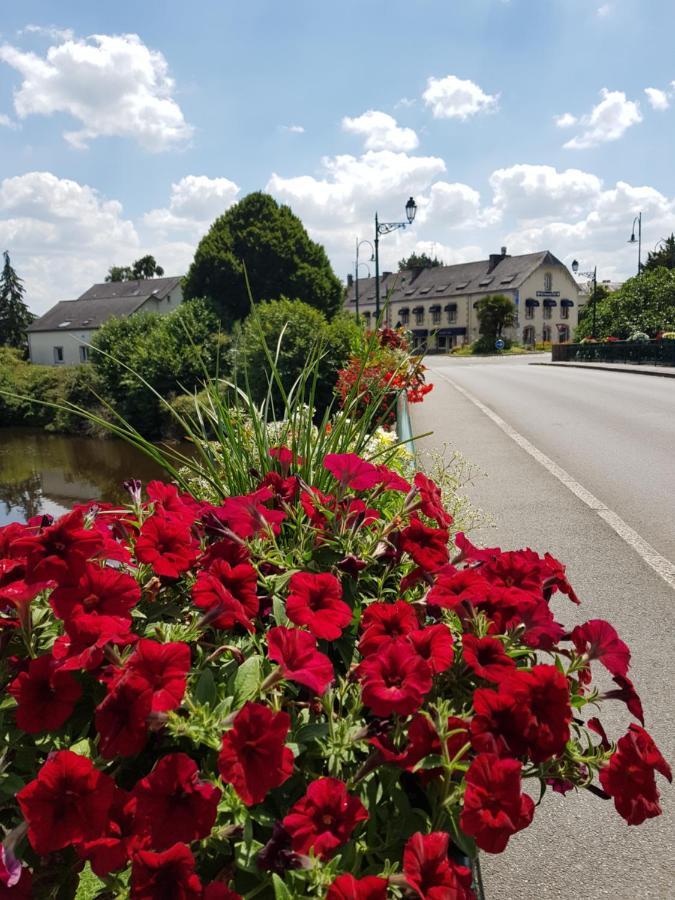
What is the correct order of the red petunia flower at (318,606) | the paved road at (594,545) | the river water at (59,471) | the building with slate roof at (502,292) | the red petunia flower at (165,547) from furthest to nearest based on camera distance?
the building with slate roof at (502,292)
the river water at (59,471)
the paved road at (594,545)
the red petunia flower at (165,547)
the red petunia flower at (318,606)

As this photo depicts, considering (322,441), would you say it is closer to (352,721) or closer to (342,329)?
(352,721)

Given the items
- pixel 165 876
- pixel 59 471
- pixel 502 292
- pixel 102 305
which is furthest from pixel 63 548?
pixel 502 292

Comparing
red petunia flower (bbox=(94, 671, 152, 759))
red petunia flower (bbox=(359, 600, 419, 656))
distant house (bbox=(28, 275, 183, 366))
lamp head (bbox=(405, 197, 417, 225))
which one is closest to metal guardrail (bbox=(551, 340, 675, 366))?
lamp head (bbox=(405, 197, 417, 225))

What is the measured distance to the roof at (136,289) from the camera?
2699 inches

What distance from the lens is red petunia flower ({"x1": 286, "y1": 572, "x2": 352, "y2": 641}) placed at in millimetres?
1429

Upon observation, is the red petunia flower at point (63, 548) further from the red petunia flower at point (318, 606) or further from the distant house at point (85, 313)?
the distant house at point (85, 313)

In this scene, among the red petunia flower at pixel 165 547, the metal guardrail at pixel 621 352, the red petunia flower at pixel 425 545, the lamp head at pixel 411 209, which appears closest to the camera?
the red petunia flower at pixel 165 547

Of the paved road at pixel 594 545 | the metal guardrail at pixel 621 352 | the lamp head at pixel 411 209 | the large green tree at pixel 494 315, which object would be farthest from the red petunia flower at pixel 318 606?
the large green tree at pixel 494 315

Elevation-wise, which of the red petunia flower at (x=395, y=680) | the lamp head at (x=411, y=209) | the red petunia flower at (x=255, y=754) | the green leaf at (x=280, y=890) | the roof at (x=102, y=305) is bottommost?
the green leaf at (x=280, y=890)

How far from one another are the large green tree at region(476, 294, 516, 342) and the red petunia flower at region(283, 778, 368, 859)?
65.1 m

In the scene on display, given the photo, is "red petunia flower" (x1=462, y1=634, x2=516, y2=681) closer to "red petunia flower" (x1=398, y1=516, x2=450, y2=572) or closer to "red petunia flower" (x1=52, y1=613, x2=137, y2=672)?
"red petunia flower" (x1=398, y1=516, x2=450, y2=572)

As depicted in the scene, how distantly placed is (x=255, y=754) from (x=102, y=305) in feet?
242

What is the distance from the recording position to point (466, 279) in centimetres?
8138

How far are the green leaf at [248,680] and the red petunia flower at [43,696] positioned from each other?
11.5 inches
